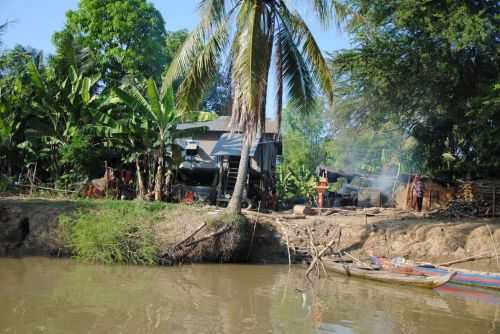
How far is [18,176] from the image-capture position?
19.4m

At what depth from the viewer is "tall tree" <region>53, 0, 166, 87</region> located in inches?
1080

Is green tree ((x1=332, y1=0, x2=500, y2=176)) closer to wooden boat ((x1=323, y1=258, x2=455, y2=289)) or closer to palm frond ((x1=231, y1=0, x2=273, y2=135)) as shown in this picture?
palm frond ((x1=231, y1=0, x2=273, y2=135))

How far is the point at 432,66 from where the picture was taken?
16828 mm

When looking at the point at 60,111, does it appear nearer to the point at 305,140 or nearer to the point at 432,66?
the point at 432,66

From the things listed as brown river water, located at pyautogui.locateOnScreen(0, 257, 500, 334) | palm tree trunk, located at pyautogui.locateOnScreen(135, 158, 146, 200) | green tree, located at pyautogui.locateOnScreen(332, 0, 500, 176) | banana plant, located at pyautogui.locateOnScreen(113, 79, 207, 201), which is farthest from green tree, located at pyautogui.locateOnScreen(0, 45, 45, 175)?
green tree, located at pyautogui.locateOnScreen(332, 0, 500, 176)

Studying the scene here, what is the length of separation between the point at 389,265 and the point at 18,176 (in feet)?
45.6

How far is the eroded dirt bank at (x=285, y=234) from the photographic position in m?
14.1

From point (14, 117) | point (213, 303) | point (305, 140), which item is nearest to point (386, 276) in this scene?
point (213, 303)

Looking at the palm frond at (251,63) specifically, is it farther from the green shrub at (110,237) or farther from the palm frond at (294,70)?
the green shrub at (110,237)

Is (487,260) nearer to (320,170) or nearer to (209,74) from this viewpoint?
(209,74)

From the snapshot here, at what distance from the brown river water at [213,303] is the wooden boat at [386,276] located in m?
0.20

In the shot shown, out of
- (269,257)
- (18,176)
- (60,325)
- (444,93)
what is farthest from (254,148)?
(60,325)

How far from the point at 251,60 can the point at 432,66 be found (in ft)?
24.6

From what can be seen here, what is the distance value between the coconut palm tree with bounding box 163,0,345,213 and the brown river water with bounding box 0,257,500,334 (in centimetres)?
344
